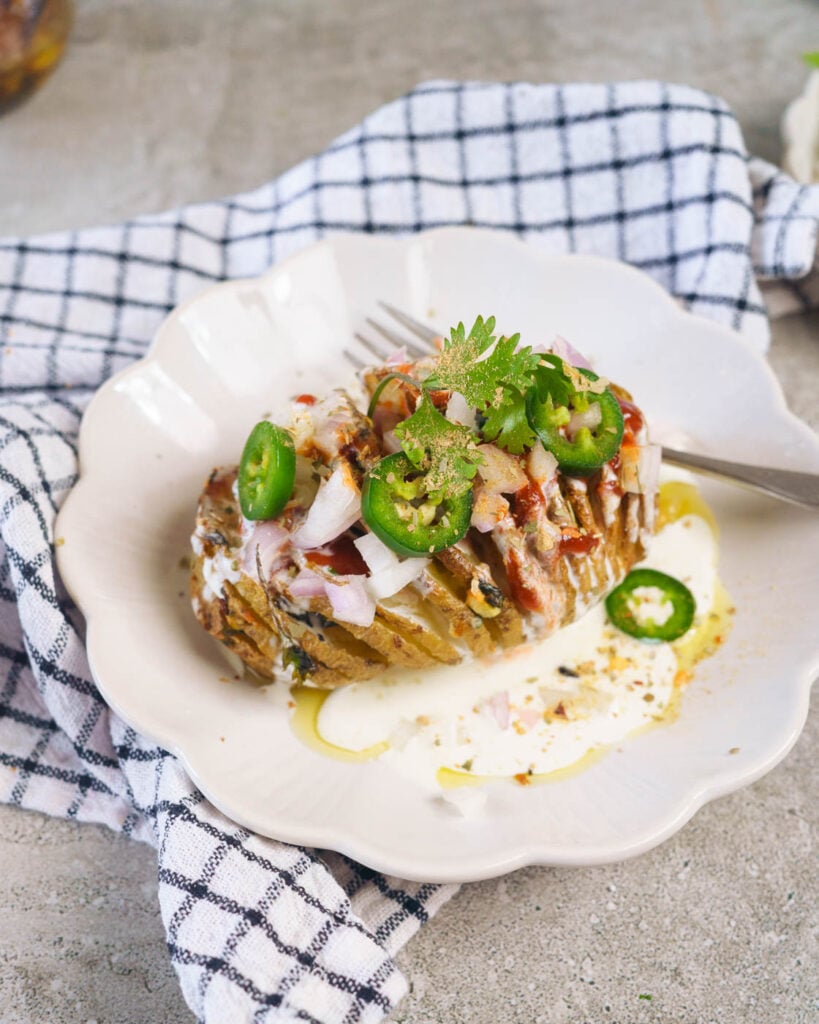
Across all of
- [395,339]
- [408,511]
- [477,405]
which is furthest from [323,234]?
[408,511]

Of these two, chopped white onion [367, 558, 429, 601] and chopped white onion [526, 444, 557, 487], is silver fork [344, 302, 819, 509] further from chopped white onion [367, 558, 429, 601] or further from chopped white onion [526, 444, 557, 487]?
chopped white onion [367, 558, 429, 601]

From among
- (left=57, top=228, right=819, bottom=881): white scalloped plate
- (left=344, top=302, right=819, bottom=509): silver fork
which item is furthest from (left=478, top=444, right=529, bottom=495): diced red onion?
(left=57, top=228, right=819, bottom=881): white scalloped plate

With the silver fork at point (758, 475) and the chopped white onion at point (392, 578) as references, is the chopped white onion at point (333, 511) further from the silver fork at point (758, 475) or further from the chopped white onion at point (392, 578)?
the silver fork at point (758, 475)

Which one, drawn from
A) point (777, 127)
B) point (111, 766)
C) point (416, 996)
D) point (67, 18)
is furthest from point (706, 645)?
point (67, 18)

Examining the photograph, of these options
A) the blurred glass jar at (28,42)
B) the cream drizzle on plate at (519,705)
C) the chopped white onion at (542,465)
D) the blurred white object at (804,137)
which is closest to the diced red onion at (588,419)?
the chopped white onion at (542,465)

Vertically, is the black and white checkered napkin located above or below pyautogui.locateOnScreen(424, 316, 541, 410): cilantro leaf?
below

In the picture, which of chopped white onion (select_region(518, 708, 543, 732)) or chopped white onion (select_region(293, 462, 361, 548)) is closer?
chopped white onion (select_region(293, 462, 361, 548))

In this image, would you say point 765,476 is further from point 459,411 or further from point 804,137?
point 804,137
